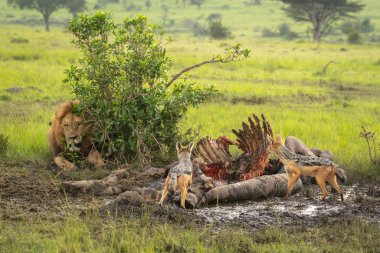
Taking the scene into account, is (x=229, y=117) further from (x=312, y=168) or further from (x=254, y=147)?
(x=312, y=168)

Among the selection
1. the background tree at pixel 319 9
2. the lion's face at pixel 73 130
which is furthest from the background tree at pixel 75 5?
the lion's face at pixel 73 130

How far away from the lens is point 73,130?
9117 mm

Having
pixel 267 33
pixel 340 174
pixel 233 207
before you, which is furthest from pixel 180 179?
pixel 267 33

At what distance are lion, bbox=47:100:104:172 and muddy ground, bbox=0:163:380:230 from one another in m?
0.80

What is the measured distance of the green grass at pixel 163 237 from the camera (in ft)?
17.8

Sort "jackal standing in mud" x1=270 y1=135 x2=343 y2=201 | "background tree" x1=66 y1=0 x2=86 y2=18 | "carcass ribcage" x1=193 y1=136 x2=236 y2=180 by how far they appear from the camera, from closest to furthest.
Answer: "jackal standing in mud" x1=270 y1=135 x2=343 y2=201 < "carcass ribcage" x1=193 y1=136 x2=236 y2=180 < "background tree" x1=66 y1=0 x2=86 y2=18

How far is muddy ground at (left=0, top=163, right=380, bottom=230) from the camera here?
6539 mm

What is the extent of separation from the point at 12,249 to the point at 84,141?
403cm

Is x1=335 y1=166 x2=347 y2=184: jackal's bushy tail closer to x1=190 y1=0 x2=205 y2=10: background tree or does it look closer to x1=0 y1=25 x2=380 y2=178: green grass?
x1=0 y1=25 x2=380 y2=178: green grass

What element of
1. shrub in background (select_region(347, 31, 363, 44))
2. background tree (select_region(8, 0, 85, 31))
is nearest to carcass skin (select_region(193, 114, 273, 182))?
shrub in background (select_region(347, 31, 363, 44))

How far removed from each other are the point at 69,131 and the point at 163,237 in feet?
12.9

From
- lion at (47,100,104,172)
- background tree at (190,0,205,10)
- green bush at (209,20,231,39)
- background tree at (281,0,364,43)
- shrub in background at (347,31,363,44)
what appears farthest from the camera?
background tree at (190,0,205,10)

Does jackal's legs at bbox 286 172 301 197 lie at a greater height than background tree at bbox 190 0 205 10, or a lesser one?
lesser

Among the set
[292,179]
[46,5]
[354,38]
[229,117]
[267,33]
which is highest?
[46,5]
